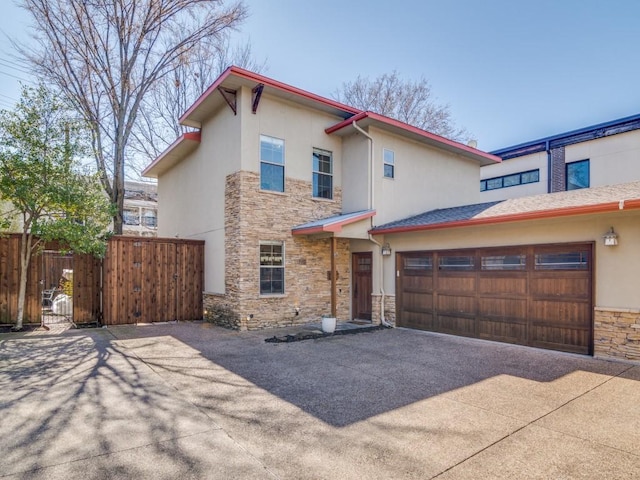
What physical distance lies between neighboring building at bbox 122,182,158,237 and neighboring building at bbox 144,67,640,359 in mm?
17070

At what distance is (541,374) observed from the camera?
6051 millimetres

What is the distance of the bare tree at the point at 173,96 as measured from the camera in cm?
1848

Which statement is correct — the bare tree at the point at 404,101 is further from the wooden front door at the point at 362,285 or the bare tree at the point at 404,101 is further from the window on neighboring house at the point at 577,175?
the wooden front door at the point at 362,285

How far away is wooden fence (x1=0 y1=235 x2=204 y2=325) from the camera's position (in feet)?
31.4

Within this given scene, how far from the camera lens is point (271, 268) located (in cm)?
1048

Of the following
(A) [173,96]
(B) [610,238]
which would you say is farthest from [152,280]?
(A) [173,96]

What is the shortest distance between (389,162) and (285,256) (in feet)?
14.1

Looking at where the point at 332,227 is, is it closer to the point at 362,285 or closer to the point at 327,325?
the point at 327,325

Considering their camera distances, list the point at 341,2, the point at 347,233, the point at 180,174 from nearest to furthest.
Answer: the point at 347,233
the point at 341,2
the point at 180,174

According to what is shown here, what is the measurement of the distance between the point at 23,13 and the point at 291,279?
1324cm

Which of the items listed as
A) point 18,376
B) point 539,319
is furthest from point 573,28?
point 18,376

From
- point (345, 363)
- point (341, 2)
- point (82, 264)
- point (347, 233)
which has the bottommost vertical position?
point (345, 363)

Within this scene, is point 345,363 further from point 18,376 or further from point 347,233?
point 18,376

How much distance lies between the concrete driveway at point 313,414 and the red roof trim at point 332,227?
3219mm
